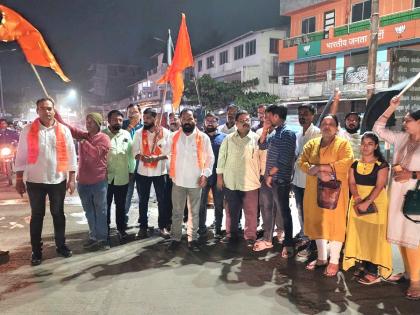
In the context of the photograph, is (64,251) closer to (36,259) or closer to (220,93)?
(36,259)

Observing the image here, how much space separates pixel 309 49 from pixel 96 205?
2144 centimetres

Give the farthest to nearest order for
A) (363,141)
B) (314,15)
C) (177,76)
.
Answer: (314,15) → (177,76) → (363,141)

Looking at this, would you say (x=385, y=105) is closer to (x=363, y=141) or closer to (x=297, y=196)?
(x=363, y=141)

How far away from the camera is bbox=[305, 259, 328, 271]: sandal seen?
4742mm

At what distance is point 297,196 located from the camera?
548 centimetres

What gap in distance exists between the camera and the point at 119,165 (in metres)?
5.71

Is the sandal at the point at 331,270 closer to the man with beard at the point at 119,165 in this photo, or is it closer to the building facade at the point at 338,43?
the man with beard at the point at 119,165

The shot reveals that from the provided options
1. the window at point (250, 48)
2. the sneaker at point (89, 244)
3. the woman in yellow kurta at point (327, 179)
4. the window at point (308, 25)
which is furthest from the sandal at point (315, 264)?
the window at point (250, 48)

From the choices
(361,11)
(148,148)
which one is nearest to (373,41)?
(148,148)

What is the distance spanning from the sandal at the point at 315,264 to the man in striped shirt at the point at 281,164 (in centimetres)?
43

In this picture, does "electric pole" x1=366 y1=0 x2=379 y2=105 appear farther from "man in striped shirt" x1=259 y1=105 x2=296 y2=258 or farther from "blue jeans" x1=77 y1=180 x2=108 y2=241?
"blue jeans" x1=77 y1=180 x2=108 y2=241

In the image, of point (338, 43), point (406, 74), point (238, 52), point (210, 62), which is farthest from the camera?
point (210, 62)

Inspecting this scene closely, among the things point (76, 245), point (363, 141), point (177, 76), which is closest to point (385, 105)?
point (363, 141)

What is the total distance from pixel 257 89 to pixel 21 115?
46926 mm
